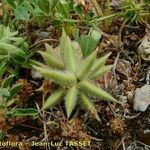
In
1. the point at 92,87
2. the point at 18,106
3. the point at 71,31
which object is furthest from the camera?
the point at 71,31

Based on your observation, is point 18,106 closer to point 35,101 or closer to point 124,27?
point 35,101

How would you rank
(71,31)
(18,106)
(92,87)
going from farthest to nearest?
(71,31) → (18,106) → (92,87)

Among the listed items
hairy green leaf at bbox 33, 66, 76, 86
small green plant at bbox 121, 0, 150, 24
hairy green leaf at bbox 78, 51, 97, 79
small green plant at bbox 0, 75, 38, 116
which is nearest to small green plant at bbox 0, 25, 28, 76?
small green plant at bbox 0, 75, 38, 116

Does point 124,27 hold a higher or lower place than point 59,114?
higher

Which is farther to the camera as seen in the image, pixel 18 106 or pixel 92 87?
pixel 18 106

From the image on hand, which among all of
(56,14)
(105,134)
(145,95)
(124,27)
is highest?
(56,14)

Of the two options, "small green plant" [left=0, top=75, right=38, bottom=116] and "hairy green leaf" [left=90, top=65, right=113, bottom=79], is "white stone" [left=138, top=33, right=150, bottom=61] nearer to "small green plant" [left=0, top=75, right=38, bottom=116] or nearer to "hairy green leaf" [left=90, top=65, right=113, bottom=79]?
"hairy green leaf" [left=90, top=65, right=113, bottom=79]

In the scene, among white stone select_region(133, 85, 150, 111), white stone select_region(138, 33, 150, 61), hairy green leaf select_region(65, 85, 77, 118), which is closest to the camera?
hairy green leaf select_region(65, 85, 77, 118)

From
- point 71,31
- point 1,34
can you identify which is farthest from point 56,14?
point 1,34
